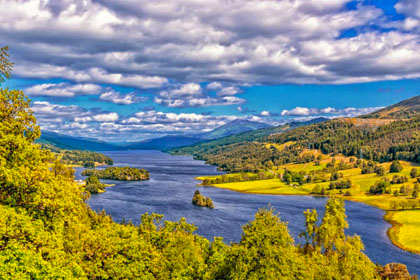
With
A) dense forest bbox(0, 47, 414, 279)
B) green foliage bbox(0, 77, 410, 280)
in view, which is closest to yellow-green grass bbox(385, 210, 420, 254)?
dense forest bbox(0, 47, 414, 279)

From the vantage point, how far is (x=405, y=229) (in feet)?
483

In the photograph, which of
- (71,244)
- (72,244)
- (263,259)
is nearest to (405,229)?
(263,259)

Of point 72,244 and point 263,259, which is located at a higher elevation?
point 72,244

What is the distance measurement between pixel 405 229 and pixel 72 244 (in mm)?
154242

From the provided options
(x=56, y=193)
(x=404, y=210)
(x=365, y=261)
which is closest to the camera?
(x=56, y=193)

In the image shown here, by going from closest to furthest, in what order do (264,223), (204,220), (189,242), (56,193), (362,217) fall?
(56,193) → (264,223) → (189,242) → (204,220) → (362,217)

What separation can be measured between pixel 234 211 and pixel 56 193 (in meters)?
156

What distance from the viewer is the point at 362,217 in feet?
561

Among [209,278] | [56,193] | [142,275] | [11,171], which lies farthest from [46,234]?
[209,278]

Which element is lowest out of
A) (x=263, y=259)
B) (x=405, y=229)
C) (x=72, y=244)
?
(x=405, y=229)

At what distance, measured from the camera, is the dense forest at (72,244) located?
81.5 feet

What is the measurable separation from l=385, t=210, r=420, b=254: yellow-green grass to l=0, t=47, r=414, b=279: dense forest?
8838cm

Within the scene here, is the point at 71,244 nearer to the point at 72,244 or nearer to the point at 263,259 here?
the point at 72,244

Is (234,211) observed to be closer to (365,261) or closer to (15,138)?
(365,261)
